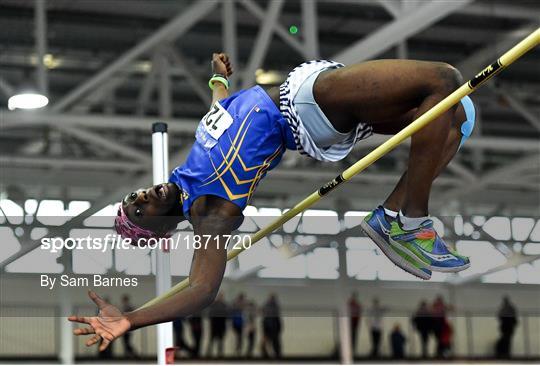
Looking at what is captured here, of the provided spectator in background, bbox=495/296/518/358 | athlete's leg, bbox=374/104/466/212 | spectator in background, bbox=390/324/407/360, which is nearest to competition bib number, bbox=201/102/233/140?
athlete's leg, bbox=374/104/466/212

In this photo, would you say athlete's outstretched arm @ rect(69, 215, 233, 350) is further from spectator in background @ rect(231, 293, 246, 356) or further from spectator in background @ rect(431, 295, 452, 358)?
spectator in background @ rect(431, 295, 452, 358)

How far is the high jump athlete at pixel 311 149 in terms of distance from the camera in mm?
4527

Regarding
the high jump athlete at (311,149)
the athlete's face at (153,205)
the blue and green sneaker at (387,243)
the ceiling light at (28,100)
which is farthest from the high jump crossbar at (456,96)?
the ceiling light at (28,100)

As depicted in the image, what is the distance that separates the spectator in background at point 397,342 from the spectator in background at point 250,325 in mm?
2678

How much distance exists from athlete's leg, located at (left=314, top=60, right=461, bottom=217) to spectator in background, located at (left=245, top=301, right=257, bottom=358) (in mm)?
14681

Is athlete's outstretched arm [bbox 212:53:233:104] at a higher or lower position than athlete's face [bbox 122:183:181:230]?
higher

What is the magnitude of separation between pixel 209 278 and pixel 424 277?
0.97 metres

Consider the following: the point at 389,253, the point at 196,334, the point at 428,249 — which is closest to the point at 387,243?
the point at 389,253

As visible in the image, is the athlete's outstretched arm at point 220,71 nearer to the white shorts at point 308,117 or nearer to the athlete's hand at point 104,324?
the white shorts at point 308,117

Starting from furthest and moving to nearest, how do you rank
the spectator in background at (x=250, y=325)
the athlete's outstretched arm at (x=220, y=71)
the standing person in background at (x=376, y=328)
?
the standing person in background at (x=376, y=328)
the spectator in background at (x=250, y=325)
the athlete's outstretched arm at (x=220, y=71)

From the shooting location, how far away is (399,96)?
454cm

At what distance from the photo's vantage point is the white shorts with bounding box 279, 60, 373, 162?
185 inches

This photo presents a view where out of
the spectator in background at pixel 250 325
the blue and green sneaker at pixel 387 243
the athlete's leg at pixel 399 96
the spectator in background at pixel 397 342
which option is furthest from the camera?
the spectator in background at pixel 397 342

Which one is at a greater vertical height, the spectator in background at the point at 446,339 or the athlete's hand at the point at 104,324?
the spectator in background at the point at 446,339
